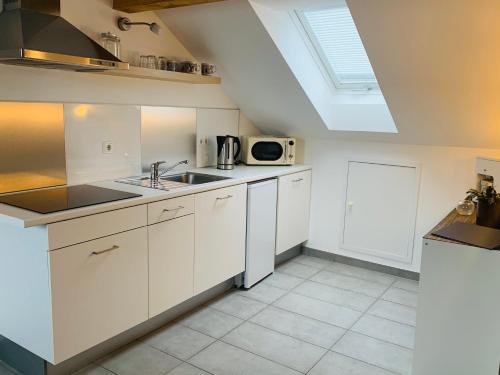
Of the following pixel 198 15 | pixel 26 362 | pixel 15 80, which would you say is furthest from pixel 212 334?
pixel 198 15

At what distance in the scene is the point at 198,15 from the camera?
2912 millimetres

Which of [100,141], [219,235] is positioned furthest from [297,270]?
[100,141]

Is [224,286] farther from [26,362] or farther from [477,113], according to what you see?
[477,113]

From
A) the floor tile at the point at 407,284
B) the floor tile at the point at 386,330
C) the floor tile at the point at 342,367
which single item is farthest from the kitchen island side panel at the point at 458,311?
the floor tile at the point at 407,284

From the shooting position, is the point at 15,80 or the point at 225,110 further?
the point at 225,110

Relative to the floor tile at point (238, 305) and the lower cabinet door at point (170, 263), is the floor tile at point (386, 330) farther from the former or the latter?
the lower cabinet door at point (170, 263)

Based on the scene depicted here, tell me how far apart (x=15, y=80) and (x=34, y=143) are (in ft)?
1.11

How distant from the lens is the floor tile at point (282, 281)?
3.49 meters

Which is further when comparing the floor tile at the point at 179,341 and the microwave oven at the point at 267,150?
the microwave oven at the point at 267,150

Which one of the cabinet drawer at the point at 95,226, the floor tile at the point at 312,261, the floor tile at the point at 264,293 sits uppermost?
the cabinet drawer at the point at 95,226

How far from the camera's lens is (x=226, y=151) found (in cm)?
349

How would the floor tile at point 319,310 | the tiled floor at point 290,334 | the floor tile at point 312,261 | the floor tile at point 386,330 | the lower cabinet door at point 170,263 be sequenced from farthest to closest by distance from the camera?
the floor tile at point 312,261 → the floor tile at point 319,310 → the floor tile at point 386,330 → the lower cabinet door at point 170,263 → the tiled floor at point 290,334

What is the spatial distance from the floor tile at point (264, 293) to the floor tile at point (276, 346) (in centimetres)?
42

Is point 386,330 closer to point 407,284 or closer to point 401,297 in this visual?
point 401,297
